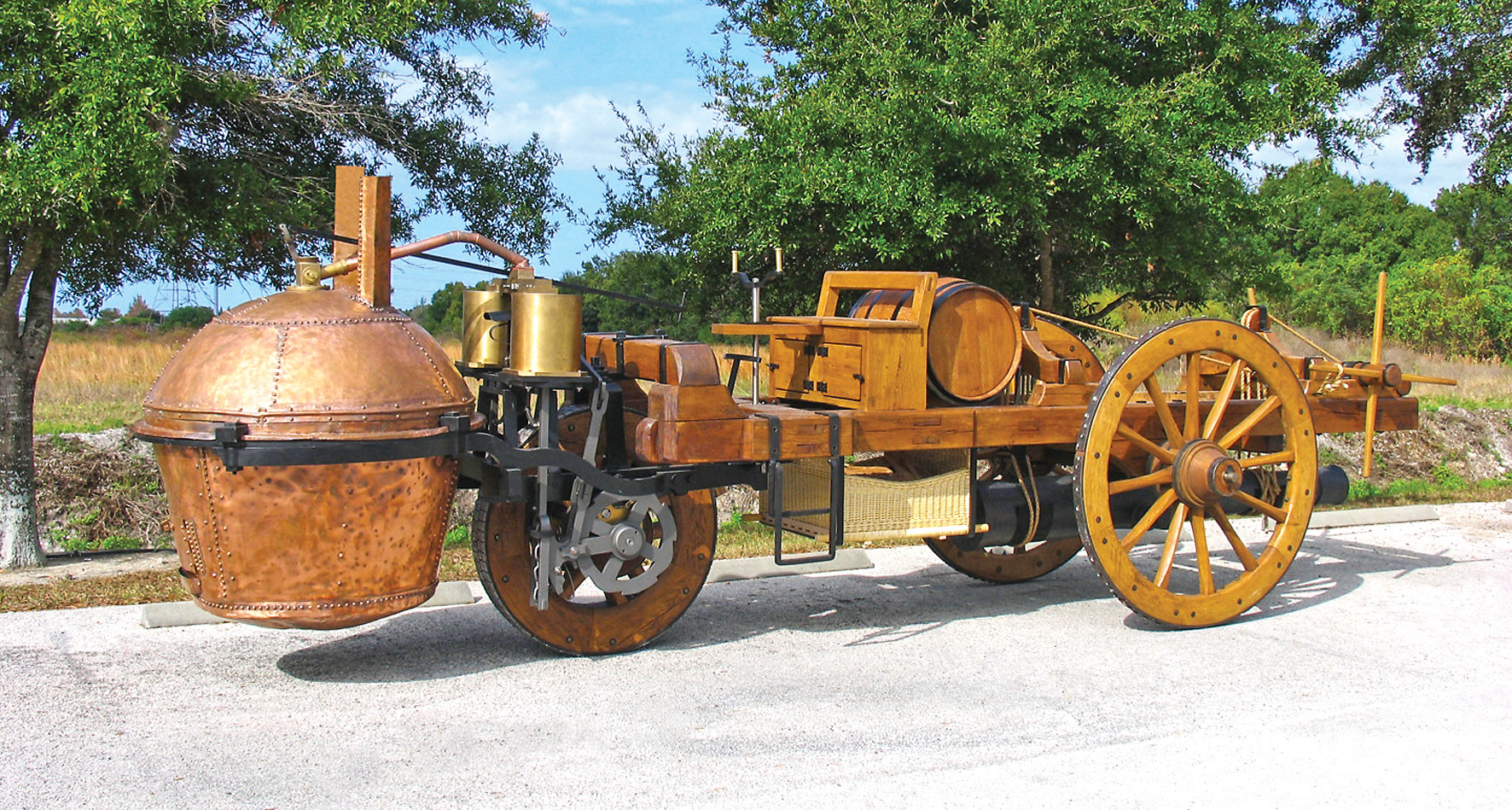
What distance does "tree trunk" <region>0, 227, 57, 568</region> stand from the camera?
851 centimetres

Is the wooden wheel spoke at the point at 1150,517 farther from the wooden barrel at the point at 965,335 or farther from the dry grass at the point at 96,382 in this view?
the dry grass at the point at 96,382

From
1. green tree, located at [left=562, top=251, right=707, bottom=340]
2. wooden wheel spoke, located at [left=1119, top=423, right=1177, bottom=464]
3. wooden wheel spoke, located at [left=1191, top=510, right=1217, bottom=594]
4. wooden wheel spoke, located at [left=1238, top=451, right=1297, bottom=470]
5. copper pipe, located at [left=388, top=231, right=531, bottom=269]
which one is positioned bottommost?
wooden wheel spoke, located at [left=1191, top=510, right=1217, bottom=594]

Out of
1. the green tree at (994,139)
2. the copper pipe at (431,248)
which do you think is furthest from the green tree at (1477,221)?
the copper pipe at (431,248)

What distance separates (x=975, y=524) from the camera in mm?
6383

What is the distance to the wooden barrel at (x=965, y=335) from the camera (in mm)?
6172

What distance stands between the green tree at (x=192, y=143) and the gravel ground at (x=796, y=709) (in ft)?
8.50

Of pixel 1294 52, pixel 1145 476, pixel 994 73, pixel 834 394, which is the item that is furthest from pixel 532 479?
pixel 1294 52

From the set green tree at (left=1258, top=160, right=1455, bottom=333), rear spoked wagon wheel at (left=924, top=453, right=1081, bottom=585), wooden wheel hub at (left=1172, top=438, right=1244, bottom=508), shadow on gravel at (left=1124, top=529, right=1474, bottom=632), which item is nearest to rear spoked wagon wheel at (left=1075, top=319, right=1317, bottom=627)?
wooden wheel hub at (left=1172, top=438, right=1244, bottom=508)

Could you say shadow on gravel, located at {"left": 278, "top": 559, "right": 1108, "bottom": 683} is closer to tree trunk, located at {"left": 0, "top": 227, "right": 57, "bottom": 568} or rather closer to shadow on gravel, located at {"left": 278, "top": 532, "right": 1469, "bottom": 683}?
shadow on gravel, located at {"left": 278, "top": 532, "right": 1469, "bottom": 683}

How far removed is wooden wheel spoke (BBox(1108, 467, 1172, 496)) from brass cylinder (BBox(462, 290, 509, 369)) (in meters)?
2.82

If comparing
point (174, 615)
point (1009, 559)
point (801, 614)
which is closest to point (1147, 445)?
point (1009, 559)

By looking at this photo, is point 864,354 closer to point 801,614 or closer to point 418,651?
point 801,614

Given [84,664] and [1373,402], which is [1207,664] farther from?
[84,664]

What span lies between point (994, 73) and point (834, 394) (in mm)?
4680
